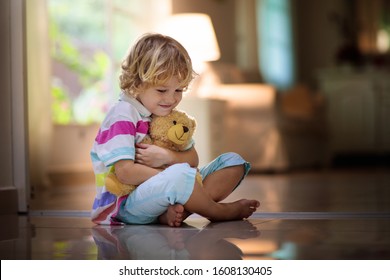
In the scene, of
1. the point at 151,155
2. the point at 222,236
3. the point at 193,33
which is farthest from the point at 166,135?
the point at 193,33

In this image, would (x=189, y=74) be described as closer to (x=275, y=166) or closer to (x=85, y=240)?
(x=85, y=240)

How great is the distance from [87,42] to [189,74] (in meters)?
2.71

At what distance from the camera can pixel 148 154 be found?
1.76 m

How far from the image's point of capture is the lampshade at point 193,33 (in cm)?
452

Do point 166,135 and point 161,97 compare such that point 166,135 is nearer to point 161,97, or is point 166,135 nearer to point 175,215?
point 161,97

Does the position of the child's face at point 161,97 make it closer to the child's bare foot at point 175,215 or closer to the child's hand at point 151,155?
the child's hand at point 151,155

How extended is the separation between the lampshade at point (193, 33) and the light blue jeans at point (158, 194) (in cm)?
277

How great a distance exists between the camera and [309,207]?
235cm

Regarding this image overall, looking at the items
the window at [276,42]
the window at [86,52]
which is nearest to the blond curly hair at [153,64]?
the window at [86,52]

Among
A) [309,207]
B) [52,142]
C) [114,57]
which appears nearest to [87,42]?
[114,57]

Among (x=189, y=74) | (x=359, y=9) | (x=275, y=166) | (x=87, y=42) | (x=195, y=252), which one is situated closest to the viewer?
(x=195, y=252)

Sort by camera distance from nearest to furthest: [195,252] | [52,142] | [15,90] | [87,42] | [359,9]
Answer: [195,252], [15,90], [52,142], [87,42], [359,9]

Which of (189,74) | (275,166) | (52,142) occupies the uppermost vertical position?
(189,74)

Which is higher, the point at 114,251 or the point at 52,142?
the point at 114,251
